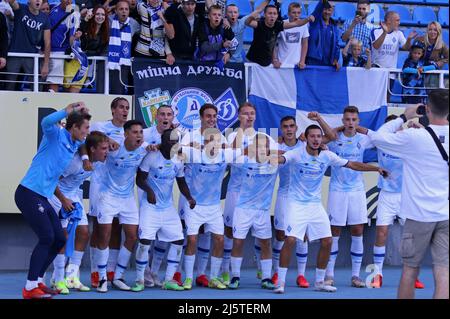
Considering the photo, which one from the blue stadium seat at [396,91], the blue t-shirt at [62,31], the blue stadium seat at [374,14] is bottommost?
Answer: the blue stadium seat at [396,91]

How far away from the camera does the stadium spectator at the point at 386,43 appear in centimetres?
1516

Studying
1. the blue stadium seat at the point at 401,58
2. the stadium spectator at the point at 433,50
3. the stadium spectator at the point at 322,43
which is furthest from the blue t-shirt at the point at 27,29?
the blue stadium seat at the point at 401,58

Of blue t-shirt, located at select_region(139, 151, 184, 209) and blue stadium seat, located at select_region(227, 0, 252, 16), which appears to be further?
blue stadium seat, located at select_region(227, 0, 252, 16)

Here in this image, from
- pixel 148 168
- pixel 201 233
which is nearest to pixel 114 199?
pixel 148 168

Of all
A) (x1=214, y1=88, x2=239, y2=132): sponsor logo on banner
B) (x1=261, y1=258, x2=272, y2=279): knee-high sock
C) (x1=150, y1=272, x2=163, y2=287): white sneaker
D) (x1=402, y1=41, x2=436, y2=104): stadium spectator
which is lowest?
(x1=150, y1=272, x2=163, y2=287): white sneaker

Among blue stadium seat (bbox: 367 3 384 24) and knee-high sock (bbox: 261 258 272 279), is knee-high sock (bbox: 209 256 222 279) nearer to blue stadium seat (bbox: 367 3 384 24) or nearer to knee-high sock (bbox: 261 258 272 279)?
knee-high sock (bbox: 261 258 272 279)

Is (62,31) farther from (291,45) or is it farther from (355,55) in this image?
(355,55)

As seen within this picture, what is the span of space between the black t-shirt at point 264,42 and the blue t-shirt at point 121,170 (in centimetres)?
318

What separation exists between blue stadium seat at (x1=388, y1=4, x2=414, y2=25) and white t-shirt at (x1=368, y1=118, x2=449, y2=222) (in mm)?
10658

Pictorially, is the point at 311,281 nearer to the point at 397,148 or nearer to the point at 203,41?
the point at 203,41

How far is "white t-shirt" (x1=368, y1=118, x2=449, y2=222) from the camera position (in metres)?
8.39

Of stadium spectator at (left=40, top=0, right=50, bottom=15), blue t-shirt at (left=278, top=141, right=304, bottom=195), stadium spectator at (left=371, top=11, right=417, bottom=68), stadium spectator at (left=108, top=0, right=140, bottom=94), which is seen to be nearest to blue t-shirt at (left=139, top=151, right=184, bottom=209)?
blue t-shirt at (left=278, top=141, right=304, bottom=195)

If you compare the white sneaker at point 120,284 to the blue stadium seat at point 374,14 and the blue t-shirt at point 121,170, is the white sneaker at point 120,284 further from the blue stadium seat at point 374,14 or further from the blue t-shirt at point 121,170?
the blue stadium seat at point 374,14
